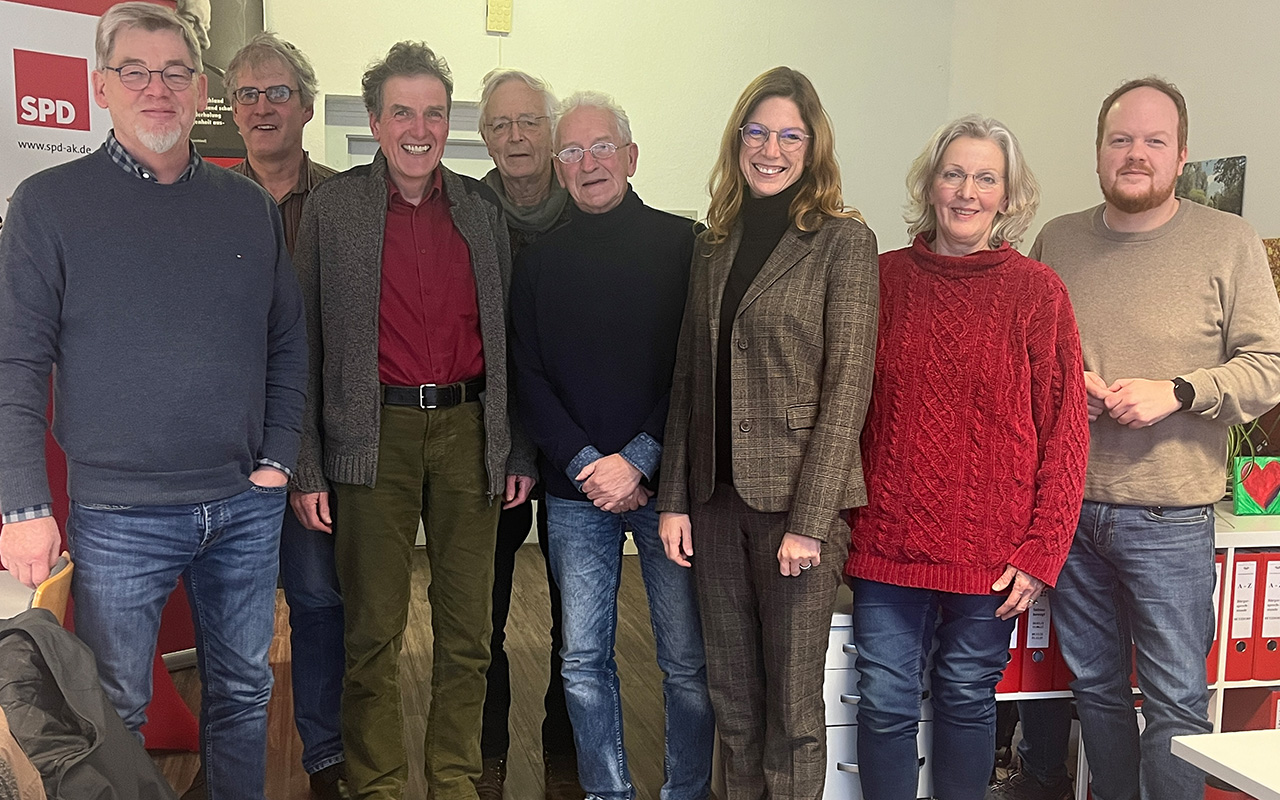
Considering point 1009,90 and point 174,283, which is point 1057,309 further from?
point 1009,90

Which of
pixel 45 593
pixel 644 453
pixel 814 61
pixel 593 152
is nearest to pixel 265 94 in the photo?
pixel 593 152

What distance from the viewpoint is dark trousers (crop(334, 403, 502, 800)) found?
2.40 metres

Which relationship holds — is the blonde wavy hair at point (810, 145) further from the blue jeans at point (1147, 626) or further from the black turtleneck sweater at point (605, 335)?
the blue jeans at point (1147, 626)

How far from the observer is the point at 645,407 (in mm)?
2424

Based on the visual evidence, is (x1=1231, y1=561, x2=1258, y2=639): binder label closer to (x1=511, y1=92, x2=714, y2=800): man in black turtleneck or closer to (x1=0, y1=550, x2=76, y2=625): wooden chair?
(x1=511, y1=92, x2=714, y2=800): man in black turtleneck

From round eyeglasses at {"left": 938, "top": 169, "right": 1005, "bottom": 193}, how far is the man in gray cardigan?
102 centimetres

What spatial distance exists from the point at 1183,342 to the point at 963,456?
0.57 metres

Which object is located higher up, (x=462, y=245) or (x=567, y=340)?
(x=462, y=245)

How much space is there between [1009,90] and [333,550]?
12.6ft

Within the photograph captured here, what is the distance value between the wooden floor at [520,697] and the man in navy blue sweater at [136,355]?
3.40 ft

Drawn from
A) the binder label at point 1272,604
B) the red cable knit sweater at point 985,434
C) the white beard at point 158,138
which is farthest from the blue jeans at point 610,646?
the binder label at point 1272,604

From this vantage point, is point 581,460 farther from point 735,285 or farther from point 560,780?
point 560,780

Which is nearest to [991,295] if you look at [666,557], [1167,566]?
[1167,566]

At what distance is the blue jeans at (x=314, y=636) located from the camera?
8.61 ft
